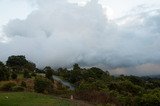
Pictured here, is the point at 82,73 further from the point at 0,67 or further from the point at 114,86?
the point at 0,67

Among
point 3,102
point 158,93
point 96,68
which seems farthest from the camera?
point 96,68

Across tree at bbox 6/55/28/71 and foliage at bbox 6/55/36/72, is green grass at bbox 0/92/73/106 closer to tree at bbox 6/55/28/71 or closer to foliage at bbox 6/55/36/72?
foliage at bbox 6/55/36/72

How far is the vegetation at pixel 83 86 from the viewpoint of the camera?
61031mm

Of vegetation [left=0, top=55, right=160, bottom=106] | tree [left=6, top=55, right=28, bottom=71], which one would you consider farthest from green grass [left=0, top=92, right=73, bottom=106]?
tree [left=6, top=55, right=28, bottom=71]

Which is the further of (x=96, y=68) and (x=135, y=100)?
(x=96, y=68)

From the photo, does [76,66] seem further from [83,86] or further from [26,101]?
[26,101]

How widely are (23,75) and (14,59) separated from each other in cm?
2667

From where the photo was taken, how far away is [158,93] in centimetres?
7212

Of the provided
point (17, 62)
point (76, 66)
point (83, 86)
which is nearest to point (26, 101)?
point (83, 86)

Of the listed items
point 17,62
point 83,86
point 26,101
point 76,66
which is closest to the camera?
point 26,101

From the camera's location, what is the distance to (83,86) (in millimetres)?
68938

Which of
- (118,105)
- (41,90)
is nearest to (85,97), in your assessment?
(118,105)

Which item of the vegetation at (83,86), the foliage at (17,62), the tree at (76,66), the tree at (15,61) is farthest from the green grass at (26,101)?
the tree at (76,66)

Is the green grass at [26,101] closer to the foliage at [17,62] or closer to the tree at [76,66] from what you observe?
the foliage at [17,62]
